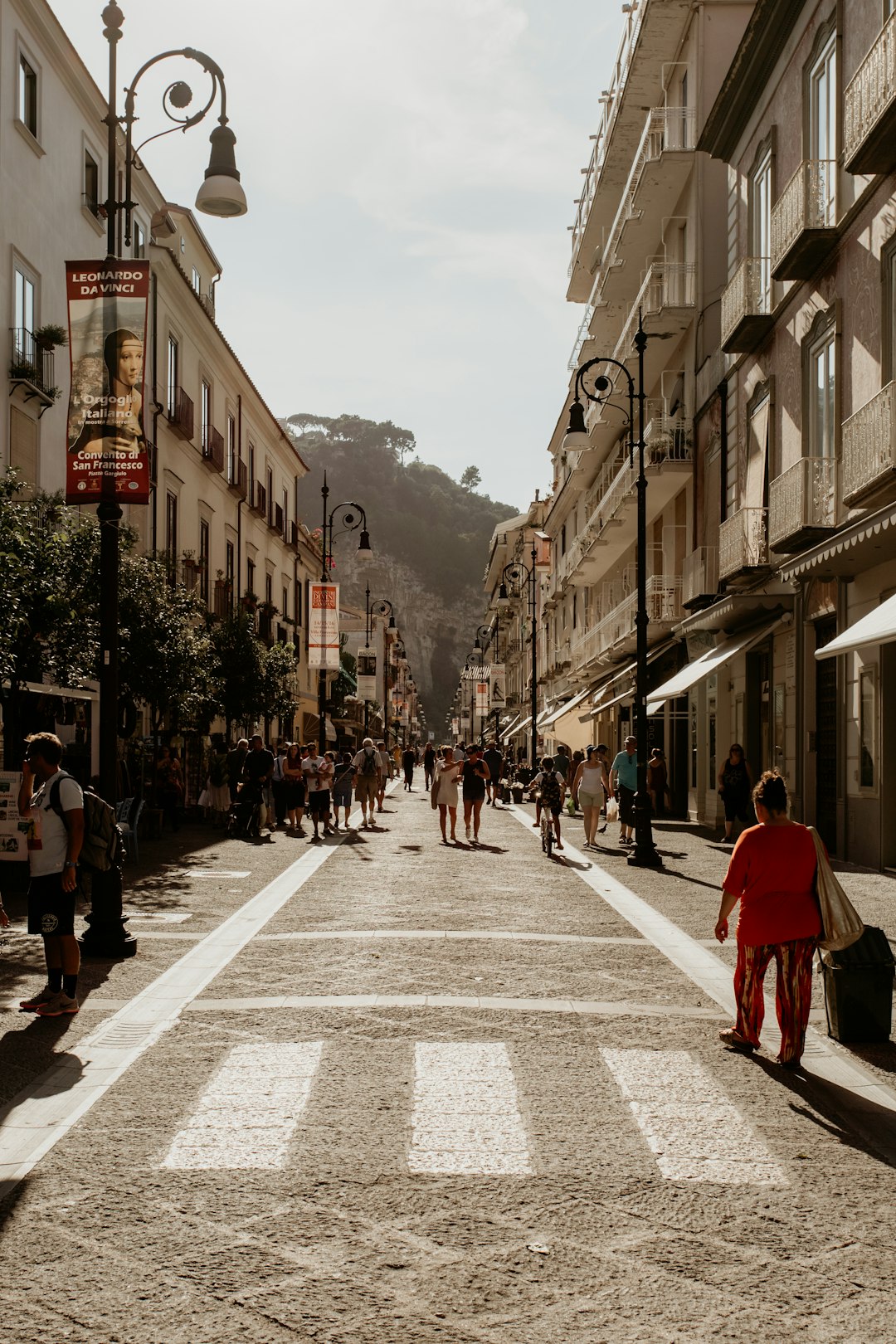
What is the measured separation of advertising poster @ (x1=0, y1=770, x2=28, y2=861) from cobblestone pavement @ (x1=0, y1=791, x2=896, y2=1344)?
1.64 metres

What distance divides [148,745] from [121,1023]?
1919 cm

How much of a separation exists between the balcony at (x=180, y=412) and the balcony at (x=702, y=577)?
40.0 feet

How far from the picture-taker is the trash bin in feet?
23.4

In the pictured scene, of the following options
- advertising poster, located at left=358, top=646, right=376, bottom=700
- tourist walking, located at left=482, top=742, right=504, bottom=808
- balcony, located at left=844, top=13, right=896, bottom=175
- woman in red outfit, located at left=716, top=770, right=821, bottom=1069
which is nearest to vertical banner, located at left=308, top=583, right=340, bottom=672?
tourist walking, located at left=482, top=742, right=504, bottom=808

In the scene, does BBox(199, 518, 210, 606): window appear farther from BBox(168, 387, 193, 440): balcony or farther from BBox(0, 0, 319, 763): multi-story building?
BBox(168, 387, 193, 440): balcony

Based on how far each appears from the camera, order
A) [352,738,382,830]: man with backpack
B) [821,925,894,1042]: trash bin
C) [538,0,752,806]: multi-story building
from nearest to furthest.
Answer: [821,925,894,1042]: trash bin < [352,738,382,830]: man with backpack < [538,0,752,806]: multi-story building

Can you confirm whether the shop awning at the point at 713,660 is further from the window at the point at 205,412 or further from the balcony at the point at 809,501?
the window at the point at 205,412

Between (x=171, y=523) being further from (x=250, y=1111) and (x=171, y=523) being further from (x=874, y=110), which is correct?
(x=250, y=1111)

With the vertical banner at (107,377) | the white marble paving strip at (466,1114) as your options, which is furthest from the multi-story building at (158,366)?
the white marble paving strip at (466,1114)

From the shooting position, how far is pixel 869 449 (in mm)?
14891

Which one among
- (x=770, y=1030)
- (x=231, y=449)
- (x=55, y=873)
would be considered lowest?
(x=770, y=1030)

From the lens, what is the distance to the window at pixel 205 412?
35.4 meters

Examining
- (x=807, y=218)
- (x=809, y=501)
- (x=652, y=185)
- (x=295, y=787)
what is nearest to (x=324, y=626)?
(x=295, y=787)

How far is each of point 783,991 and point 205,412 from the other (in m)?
31.8
